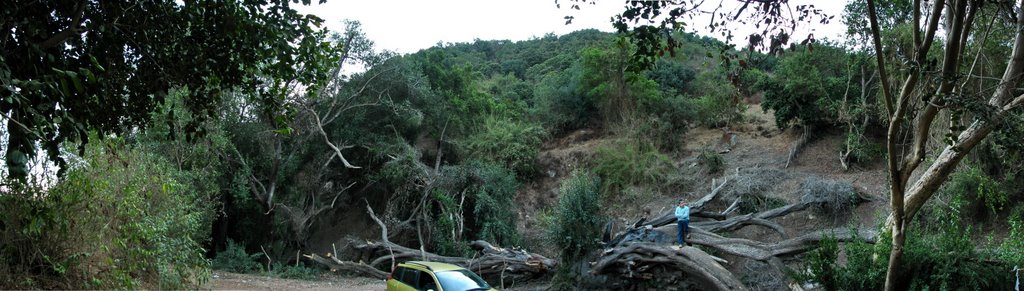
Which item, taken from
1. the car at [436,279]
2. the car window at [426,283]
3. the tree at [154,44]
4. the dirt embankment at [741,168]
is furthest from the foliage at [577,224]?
the tree at [154,44]

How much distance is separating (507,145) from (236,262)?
10.9 meters

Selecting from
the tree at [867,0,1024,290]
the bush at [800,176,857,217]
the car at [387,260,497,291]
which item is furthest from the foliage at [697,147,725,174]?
the tree at [867,0,1024,290]

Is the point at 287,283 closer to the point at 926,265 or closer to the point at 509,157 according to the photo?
the point at 509,157

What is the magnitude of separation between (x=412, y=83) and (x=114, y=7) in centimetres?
1884

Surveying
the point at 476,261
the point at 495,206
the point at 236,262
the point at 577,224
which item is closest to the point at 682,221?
the point at 577,224

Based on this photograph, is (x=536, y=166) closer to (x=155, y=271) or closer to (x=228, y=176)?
(x=228, y=176)

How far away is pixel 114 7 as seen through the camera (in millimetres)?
6750

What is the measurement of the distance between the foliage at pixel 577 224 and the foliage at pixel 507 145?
9.06 metres

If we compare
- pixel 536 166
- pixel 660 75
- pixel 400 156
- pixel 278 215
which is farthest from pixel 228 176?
pixel 660 75

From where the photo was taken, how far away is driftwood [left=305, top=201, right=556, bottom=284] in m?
18.1

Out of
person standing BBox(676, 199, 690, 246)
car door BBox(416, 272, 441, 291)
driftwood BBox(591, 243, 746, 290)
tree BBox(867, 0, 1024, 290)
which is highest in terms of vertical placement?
tree BBox(867, 0, 1024, 290)

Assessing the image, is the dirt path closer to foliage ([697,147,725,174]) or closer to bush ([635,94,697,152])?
bush ([635,94,697,152])

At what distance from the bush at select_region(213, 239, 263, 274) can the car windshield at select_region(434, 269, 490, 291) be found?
1297cm

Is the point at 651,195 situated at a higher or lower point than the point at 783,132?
A: lower
